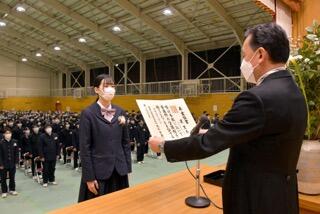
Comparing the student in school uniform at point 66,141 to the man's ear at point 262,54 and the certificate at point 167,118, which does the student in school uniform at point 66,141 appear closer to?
the certificate at point 167,118

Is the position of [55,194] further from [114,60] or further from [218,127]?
[114,60]

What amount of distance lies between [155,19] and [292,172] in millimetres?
13185

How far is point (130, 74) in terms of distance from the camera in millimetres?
19938

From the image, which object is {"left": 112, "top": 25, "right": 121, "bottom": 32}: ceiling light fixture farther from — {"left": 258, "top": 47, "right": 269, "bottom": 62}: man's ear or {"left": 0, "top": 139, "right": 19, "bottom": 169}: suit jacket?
{"left": 258, "top": 47, "right": 269, "bottom": 62}: man's ear

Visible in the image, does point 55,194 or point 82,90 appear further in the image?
point 82,90

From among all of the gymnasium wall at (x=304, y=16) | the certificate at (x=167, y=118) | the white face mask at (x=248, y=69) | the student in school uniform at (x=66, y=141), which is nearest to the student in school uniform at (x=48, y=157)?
the student in school uniform at (x=66, y=141)

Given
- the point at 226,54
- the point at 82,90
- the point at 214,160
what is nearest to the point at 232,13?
the point at 226,54

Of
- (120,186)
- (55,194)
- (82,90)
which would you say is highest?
(82,90)

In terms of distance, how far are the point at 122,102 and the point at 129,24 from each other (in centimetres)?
603

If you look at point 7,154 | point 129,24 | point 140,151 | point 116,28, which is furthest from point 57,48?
point 7,154

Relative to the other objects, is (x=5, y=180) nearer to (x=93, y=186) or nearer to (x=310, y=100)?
(x=93, y=186)

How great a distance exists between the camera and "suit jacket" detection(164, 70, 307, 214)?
1072mm

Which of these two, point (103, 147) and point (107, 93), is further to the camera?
point (107, 93)

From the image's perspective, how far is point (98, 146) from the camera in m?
2.70
